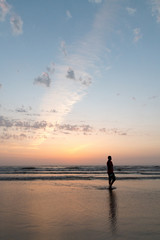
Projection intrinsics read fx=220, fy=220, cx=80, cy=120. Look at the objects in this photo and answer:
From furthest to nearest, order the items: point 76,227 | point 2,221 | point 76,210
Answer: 1. point 76,210
2. point 2,221
3. point 76,227

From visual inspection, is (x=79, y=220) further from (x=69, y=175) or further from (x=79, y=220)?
(x=69, y=175)

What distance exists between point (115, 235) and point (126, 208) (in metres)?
3.83

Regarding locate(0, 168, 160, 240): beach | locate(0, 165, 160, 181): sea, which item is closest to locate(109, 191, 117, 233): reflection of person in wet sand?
locate(0, 168, 160, 240): beach

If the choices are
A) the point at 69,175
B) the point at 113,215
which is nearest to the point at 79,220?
the point at 113,215

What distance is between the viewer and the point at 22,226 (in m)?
6.88

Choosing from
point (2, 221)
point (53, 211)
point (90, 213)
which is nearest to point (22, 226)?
point (2, 221)

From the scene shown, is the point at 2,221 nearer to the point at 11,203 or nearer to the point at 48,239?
the point at 48,239

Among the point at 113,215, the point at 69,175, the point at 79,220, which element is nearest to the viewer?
the point at 79,220

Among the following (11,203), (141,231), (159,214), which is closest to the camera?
(141,231)

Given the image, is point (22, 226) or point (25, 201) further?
point (25, 201)

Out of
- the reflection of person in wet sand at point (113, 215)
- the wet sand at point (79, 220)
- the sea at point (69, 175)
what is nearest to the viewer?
the wet sand at point (79, 220)

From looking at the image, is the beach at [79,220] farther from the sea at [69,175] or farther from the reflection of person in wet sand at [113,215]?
the sea at [69,175]

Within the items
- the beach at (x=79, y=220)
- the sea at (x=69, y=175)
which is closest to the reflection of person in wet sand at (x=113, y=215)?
the beach at (x=79, y=220)

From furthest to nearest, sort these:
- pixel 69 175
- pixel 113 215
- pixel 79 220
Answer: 1. pixel 69 175
2. pixel 113 215
3. pixel 79 220
